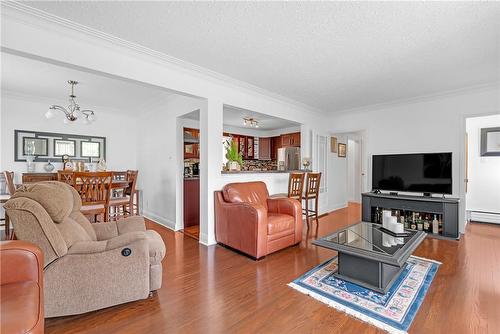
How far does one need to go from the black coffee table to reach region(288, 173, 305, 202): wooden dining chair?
4.96ft

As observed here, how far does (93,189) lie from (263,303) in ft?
8.42

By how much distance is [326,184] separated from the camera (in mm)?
5879

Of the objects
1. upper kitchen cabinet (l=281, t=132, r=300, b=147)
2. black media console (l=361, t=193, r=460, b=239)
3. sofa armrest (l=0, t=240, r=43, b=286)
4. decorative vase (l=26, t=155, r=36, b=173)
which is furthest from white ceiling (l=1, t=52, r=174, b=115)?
black media console (l=361, t=193, r=460, b=239)

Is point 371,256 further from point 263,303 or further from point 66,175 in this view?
point 66,175

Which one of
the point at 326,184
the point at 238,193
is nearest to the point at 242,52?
the point at 238,193

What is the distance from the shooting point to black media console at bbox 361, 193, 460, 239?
12.0 feet

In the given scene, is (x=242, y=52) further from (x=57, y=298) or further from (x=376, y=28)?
(x=57, y=298)

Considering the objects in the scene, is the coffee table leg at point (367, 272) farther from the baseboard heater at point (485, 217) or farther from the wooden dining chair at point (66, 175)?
the baseboard heater at point (485, 217)

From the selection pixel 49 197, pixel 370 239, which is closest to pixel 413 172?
pixel 370 239

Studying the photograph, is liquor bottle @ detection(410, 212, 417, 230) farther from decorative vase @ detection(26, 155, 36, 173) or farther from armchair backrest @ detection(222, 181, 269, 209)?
decorative vase @ detection(26, 155, 36, 173)

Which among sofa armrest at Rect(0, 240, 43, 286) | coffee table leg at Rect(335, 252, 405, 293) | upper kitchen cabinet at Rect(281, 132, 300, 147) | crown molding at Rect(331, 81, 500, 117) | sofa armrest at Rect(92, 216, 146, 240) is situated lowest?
coffee table leg at Rect(335, 252, 405, 293)

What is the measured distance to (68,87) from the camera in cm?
400

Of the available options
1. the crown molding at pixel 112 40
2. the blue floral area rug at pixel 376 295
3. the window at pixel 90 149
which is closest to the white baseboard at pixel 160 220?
the window at pixel 90 149

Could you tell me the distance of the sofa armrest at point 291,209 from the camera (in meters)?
3.31
